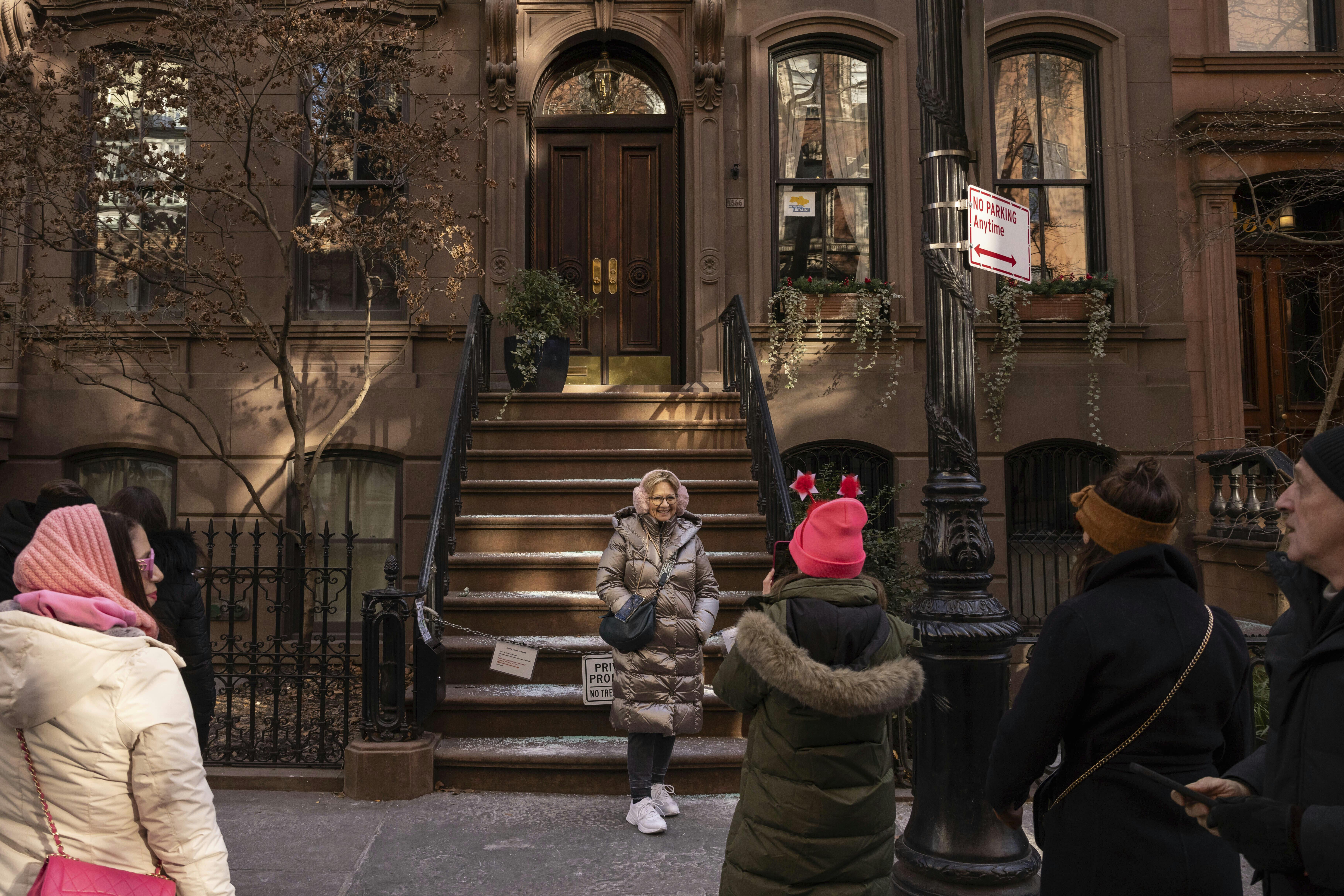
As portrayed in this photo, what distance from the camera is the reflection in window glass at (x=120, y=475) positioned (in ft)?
33.6

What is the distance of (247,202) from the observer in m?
8.85

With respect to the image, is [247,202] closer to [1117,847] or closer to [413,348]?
[413,348]

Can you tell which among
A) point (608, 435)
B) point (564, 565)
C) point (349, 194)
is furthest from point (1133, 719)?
point (349, 194)

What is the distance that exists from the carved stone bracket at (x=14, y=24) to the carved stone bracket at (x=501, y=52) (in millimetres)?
4797

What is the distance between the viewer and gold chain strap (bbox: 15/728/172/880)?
2.23 meters

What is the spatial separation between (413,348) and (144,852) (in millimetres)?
8459

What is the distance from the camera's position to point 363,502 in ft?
33.9

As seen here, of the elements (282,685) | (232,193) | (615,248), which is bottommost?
(282,685)

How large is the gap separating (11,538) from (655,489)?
3260 millimetres

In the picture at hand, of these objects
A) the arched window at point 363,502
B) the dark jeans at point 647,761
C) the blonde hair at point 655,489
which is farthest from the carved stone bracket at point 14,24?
the dark jeans at point 647,761

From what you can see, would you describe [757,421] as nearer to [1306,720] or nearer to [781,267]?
[781,267]

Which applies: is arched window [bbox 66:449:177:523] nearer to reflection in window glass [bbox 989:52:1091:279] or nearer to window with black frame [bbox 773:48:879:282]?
window with black frame [bbox 773:48:879:282]

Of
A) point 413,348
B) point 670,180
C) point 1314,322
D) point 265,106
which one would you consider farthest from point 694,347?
point 1314,322

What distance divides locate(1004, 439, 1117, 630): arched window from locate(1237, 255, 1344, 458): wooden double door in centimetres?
232
